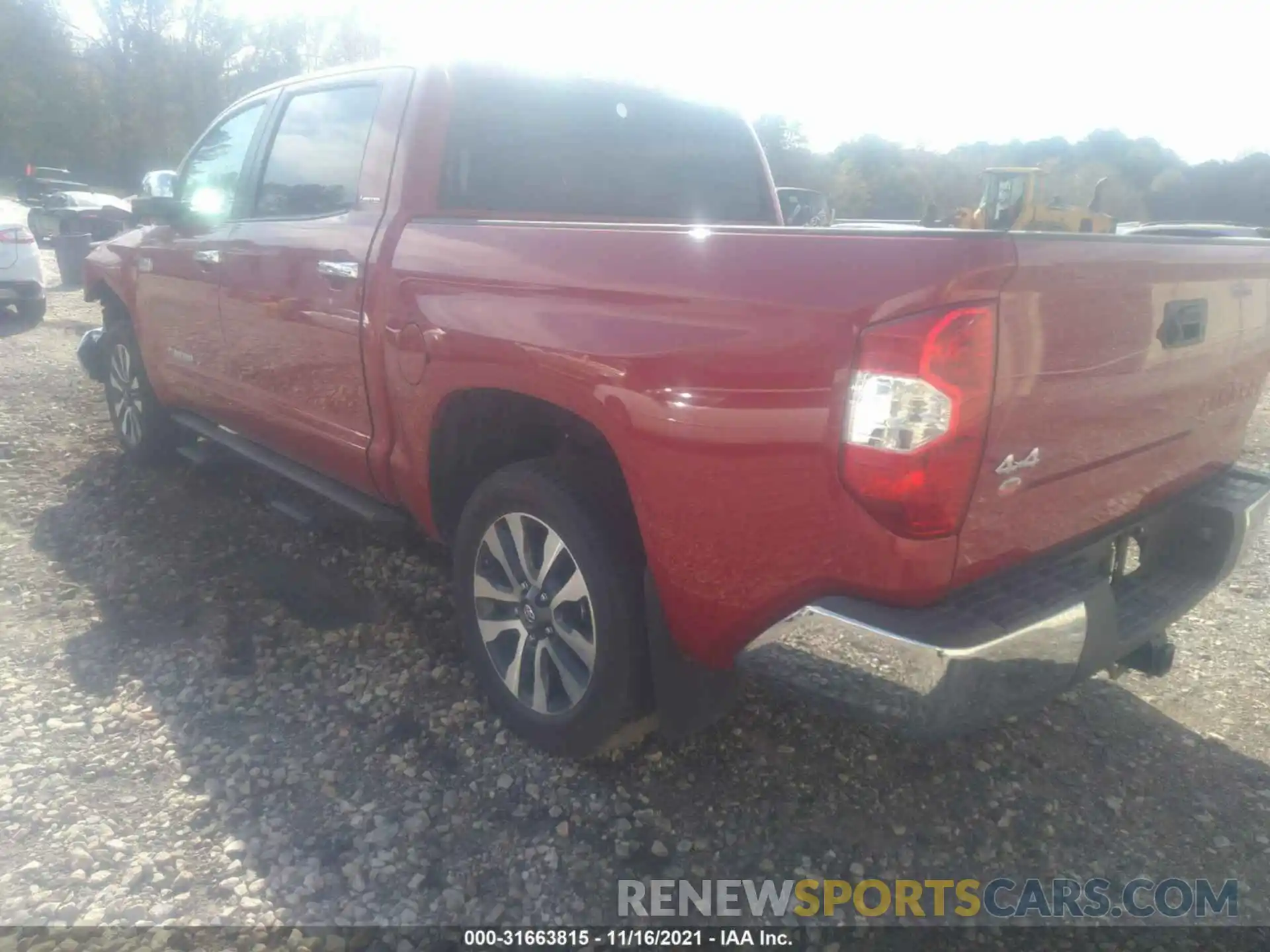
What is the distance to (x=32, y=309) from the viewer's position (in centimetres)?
991

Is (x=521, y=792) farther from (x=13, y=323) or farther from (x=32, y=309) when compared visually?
(x=13, y=323)

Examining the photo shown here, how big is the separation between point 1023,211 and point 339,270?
33.8ft

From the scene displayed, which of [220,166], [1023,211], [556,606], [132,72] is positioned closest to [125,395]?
[220,166]

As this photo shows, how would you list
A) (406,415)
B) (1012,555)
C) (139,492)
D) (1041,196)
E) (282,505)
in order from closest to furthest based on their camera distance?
(1012,555) → (406,415) → (282,505) → (139,492) → (1041,196)

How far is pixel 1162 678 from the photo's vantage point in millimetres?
3191

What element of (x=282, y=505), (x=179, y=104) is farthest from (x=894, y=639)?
(x=179, y=104)

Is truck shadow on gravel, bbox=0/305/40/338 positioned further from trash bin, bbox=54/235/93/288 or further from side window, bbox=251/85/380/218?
side window, bbox=251/85/380/218

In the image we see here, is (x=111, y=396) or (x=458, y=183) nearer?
(x=458, y=183)

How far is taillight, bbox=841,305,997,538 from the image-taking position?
1.71 m

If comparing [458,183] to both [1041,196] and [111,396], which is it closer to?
[111,396]

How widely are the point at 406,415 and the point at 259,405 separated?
3.95 ft

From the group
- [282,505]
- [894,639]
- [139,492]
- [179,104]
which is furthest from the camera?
[179,104]

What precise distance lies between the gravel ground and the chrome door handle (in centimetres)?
129

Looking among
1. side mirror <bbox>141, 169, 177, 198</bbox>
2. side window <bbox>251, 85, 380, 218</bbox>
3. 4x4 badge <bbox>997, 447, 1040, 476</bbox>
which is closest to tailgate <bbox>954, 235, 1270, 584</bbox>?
4x4 badge <bbox>997, 447, 1040, 476</bbox>
